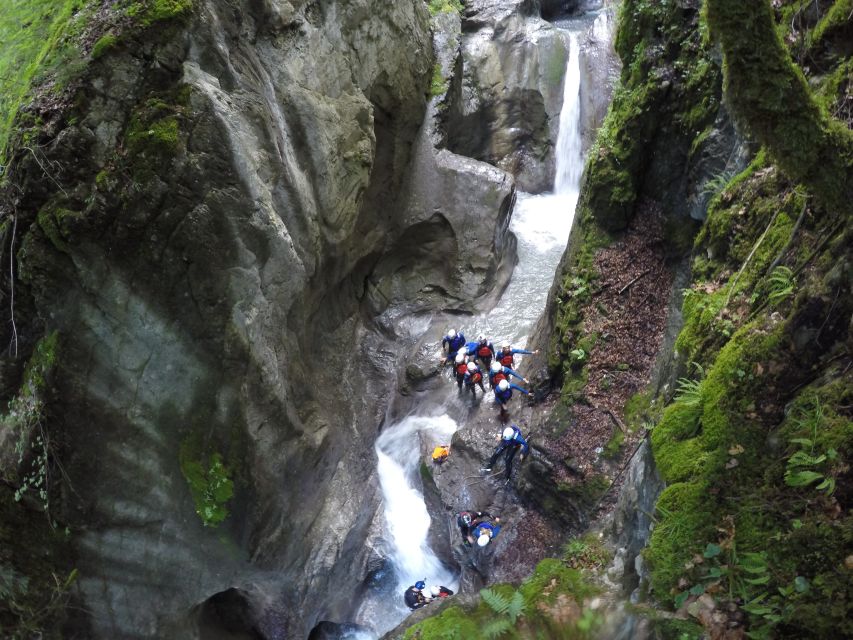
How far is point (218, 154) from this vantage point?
667 centimetres

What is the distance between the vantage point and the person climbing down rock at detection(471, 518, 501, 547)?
9008 mm

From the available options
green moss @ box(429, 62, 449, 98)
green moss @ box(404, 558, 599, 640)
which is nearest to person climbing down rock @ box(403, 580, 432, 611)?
green moss @ box(404, 558, 599, 640)

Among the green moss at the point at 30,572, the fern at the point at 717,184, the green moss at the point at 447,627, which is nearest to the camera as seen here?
the green moss at the point at 447,627

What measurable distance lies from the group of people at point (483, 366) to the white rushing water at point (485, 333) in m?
0.62

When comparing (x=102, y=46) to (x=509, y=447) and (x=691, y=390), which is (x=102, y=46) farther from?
(x=509, y=447)

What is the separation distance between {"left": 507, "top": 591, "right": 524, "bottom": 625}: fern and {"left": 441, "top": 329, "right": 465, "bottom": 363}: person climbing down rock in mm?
7434

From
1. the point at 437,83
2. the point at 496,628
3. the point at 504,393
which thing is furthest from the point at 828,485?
the point at 437,83

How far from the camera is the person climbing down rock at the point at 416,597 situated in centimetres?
969

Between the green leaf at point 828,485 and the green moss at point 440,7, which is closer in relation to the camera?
the green leaf at point 828,485

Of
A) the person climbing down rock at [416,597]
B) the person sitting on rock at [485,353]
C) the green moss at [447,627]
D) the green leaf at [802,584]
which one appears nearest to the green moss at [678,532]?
the green leaf at [802,584]

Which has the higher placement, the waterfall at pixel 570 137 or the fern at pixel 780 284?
the fern at pixel 780 284

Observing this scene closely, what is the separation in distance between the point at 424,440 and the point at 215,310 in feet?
18.0

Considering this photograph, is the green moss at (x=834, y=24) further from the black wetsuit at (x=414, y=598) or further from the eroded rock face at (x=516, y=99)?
the eroded rock face at (x=516, y=99)

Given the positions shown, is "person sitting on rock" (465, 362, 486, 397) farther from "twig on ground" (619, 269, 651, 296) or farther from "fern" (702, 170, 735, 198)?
"fern" (702, 170, 735, 198)
